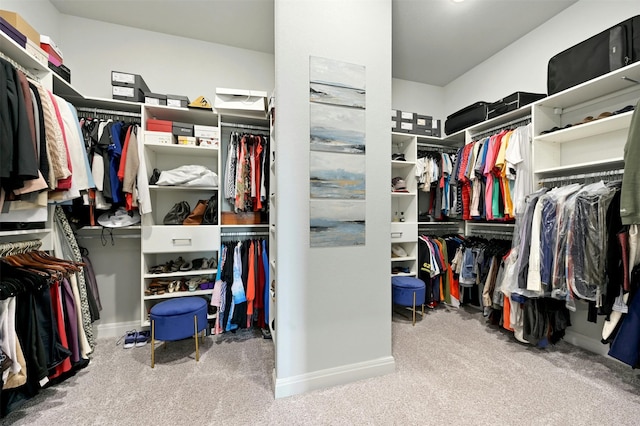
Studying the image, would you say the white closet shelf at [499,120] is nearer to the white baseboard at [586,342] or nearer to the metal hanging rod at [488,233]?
the metal hanging rod at [488,233]

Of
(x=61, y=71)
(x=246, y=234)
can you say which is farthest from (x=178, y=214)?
(x=61, y=71)

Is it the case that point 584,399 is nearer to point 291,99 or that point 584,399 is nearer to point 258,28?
point 291,99

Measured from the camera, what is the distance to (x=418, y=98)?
3.57 m

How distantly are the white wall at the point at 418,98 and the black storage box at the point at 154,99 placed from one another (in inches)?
106

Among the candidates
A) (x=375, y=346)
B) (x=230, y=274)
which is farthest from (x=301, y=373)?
(x=230, y=274)

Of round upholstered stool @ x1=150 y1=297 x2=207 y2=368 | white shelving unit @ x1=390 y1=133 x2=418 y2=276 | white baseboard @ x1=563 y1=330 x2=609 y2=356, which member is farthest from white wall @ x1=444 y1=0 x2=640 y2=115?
round upholstered stool @ x1=150 y1=297 x2=207 y2=368

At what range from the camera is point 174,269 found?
2432 millimetres

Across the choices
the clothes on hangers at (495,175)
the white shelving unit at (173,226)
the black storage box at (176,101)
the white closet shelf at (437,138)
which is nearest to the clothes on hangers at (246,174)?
the white shelving unit at (173,226)

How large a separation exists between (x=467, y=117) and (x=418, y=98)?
814 millimetres

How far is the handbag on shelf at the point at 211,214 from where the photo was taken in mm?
2488

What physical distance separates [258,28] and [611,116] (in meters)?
2.99

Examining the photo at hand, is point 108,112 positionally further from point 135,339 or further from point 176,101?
point 135,339

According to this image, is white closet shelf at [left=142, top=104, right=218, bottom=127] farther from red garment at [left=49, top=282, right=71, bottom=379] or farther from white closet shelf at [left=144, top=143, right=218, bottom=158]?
red garment at [left=49, top=282, right=71, bottom=379]

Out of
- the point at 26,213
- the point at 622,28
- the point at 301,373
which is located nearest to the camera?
the point at 26,213
